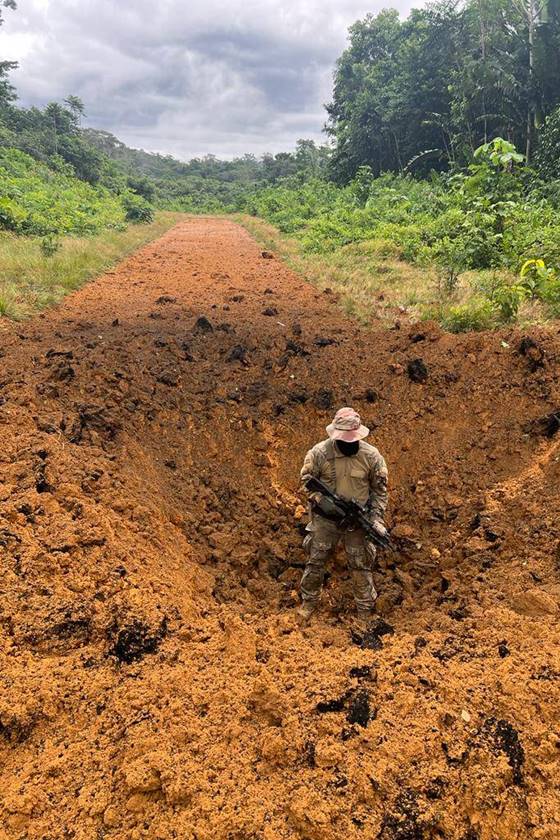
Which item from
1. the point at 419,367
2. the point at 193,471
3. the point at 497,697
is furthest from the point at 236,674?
the point at 419,367

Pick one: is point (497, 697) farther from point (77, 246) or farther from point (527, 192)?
point (527, 192)

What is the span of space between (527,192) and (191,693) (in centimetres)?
1592

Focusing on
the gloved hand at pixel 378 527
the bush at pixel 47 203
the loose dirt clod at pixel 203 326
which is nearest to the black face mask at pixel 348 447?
the gloved hand at pixel 378 527

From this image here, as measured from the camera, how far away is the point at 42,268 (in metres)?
9.99

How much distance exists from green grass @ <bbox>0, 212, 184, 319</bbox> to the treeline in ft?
37.0

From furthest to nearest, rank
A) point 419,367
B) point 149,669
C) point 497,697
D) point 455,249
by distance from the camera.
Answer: point 455,249, point 419,367, point 149,669, point 497,697

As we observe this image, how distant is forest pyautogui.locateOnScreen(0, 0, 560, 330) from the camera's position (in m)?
8.68

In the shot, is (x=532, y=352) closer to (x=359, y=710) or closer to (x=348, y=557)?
(x=348, y=557)

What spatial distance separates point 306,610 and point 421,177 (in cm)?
2455

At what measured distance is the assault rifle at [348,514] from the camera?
148 inches

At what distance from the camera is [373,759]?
212 centimetres

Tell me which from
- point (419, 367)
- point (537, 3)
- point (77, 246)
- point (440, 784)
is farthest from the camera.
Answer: point (537, 3)

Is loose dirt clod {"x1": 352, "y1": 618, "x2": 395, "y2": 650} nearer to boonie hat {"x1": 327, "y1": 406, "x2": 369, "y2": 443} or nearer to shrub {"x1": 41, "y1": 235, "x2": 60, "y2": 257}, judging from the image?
boonie hat {"x1": 327, "y1": 406, "x2": 369, "y2": 443}

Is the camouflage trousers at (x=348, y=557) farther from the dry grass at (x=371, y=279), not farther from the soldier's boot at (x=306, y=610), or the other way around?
the dry grass at (x=371, y=279)
